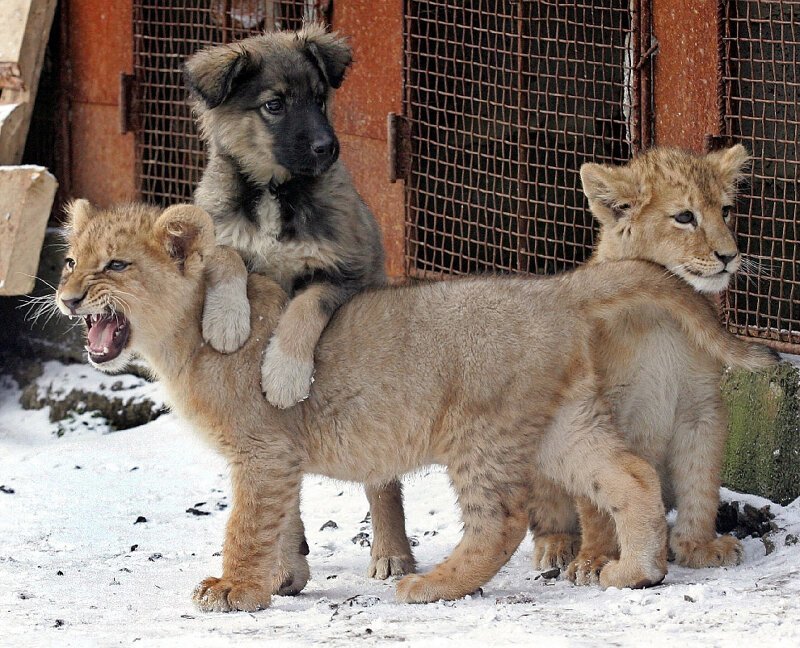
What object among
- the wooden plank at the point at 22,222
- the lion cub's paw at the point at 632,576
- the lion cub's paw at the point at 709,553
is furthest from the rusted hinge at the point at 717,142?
the wooden plank at the point at 22,222

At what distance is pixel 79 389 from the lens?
9336 millimetres

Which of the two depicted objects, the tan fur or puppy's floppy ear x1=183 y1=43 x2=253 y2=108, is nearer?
the tan fur

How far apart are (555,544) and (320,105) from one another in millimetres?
2341

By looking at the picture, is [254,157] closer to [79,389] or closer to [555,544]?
[555,544]

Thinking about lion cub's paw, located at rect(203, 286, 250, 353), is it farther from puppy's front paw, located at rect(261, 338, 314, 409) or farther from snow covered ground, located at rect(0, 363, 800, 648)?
snow covered ground, located at rect(0, 363, 800, 648)

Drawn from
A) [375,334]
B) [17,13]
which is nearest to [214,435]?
[375,334]

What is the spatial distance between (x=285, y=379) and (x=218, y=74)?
172cm

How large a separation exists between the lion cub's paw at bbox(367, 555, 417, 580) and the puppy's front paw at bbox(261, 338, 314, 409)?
38.6 inches

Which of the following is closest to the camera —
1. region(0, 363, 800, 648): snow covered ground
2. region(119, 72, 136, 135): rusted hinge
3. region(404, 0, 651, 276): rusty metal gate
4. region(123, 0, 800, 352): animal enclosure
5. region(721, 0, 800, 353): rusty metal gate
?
region(0, 363, 800, 648): snow covered ground

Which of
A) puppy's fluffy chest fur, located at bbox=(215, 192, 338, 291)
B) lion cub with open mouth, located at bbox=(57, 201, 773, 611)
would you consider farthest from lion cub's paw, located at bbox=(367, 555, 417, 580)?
puppy's fluffy chest fur, located at bbox=(215, 192, 338, 291)

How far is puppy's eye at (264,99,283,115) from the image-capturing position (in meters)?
6.50

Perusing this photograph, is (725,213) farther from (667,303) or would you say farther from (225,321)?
(225,321)

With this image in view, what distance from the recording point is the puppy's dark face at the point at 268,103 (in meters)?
6.36

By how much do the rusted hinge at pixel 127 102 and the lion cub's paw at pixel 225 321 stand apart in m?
4.35
